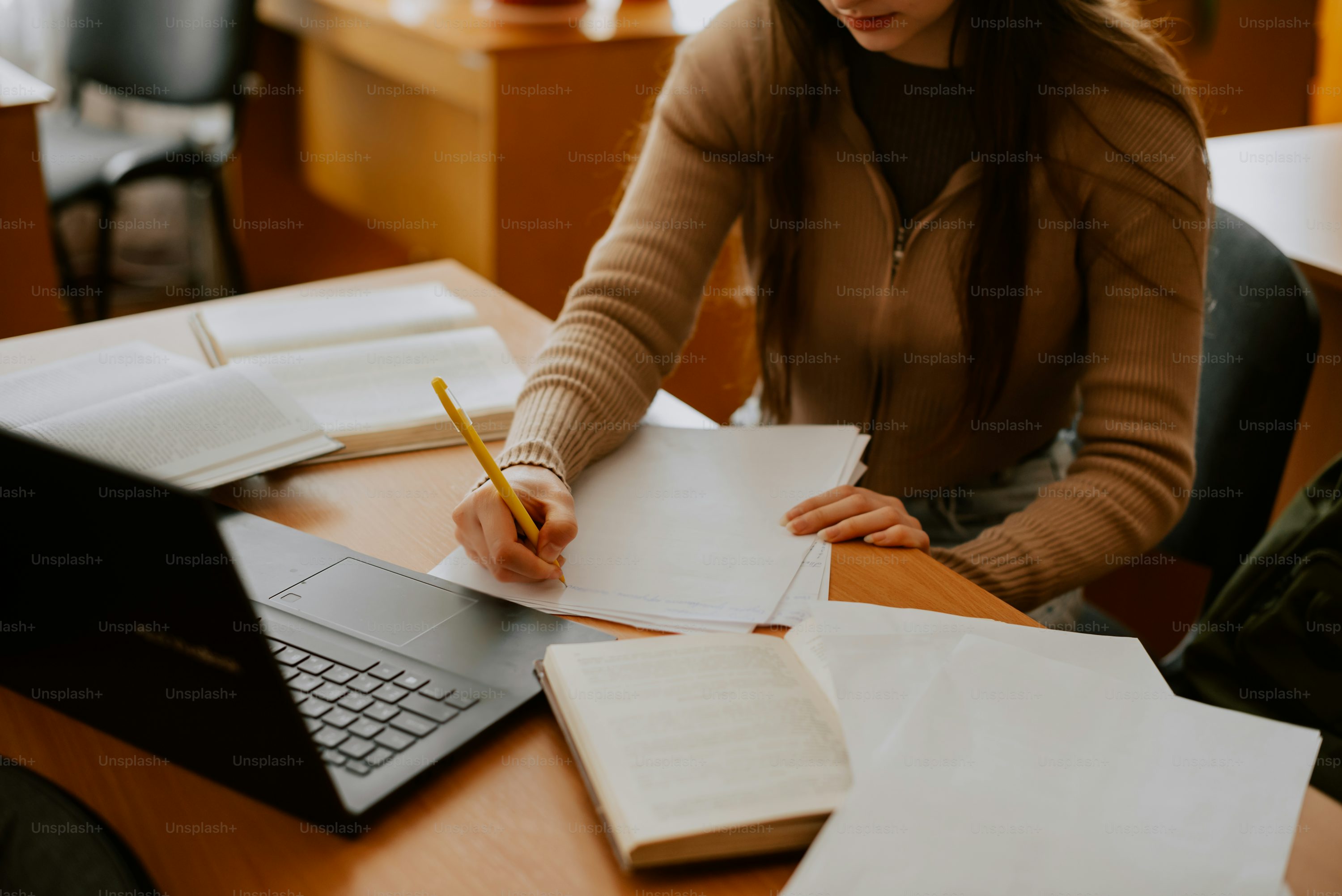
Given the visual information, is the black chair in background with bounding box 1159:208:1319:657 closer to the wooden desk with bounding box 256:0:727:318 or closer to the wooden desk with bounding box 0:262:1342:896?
the wooden desk with bounding box 0:262:1342:896

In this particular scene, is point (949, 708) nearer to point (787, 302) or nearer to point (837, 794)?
point (837, 794)

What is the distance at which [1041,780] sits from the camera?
0.58 m

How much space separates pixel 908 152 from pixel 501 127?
1.20 meters

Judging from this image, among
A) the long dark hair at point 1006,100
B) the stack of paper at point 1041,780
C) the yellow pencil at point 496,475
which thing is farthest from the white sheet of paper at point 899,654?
the long dark hair at point 1006,100

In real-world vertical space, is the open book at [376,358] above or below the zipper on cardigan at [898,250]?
below

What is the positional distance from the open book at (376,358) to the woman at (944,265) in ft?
0.28

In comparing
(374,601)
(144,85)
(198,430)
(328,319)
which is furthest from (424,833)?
(144,85)

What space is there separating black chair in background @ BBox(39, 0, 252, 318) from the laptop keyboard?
2163 millimetres

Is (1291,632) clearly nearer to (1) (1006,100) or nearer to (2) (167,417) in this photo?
(1) (1006,100)

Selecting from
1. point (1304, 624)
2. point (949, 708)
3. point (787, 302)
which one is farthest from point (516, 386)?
point (1304, 624)

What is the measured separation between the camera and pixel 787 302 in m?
1.24

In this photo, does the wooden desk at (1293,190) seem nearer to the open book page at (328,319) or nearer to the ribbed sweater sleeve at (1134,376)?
the ribbed sweater sleeve at (1134,376)

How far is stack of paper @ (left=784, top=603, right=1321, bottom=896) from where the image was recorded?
0.53 metres

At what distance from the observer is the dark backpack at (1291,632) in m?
1.00
